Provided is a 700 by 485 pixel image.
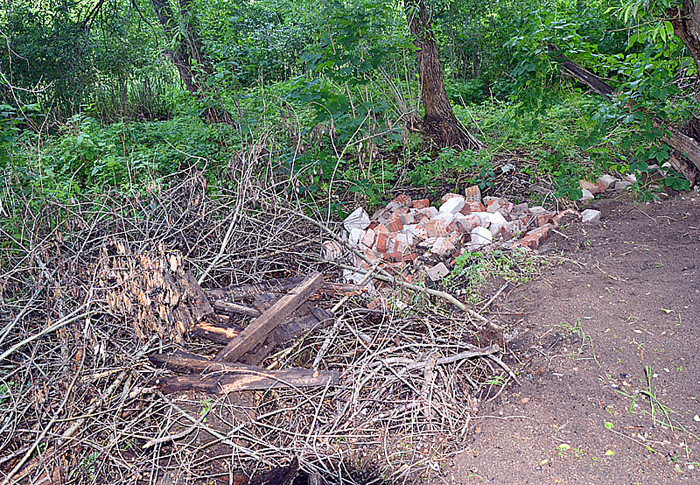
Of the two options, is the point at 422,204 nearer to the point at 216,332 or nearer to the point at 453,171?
the point at 453,171

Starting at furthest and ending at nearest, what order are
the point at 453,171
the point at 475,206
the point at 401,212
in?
the point at 453,171, the point at 401,212, the point at 475,206

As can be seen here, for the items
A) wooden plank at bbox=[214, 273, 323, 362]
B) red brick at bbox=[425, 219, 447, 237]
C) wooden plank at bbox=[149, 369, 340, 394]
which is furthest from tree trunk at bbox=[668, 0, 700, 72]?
wooden plank at bbox=[149, 369, 340, 394]

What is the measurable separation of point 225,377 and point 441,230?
2.37 m

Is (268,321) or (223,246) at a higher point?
(223,246)

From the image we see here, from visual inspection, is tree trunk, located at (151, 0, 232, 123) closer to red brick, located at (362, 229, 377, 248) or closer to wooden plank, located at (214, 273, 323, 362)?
red brick, located at (362, 229, 377, 248)

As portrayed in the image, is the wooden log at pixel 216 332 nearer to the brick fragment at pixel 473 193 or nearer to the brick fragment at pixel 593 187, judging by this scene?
the brick fragment at pixel 473 193

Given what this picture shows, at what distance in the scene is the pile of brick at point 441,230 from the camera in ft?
13.2

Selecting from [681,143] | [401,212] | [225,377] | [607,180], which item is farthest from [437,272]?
[681,143]

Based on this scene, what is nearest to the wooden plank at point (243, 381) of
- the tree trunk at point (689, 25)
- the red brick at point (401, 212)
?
the red brick at point (401, 212)

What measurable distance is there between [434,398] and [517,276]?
4.49ft

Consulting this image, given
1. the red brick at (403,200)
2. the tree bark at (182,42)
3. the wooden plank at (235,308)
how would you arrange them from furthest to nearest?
the tree bark at (182,42) < the red brick at (403,200) < the wooden plank at (235,308)

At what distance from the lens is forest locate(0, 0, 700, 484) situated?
97.9 inches

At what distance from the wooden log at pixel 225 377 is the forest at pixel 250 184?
0.20ft

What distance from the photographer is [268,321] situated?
2873mm
